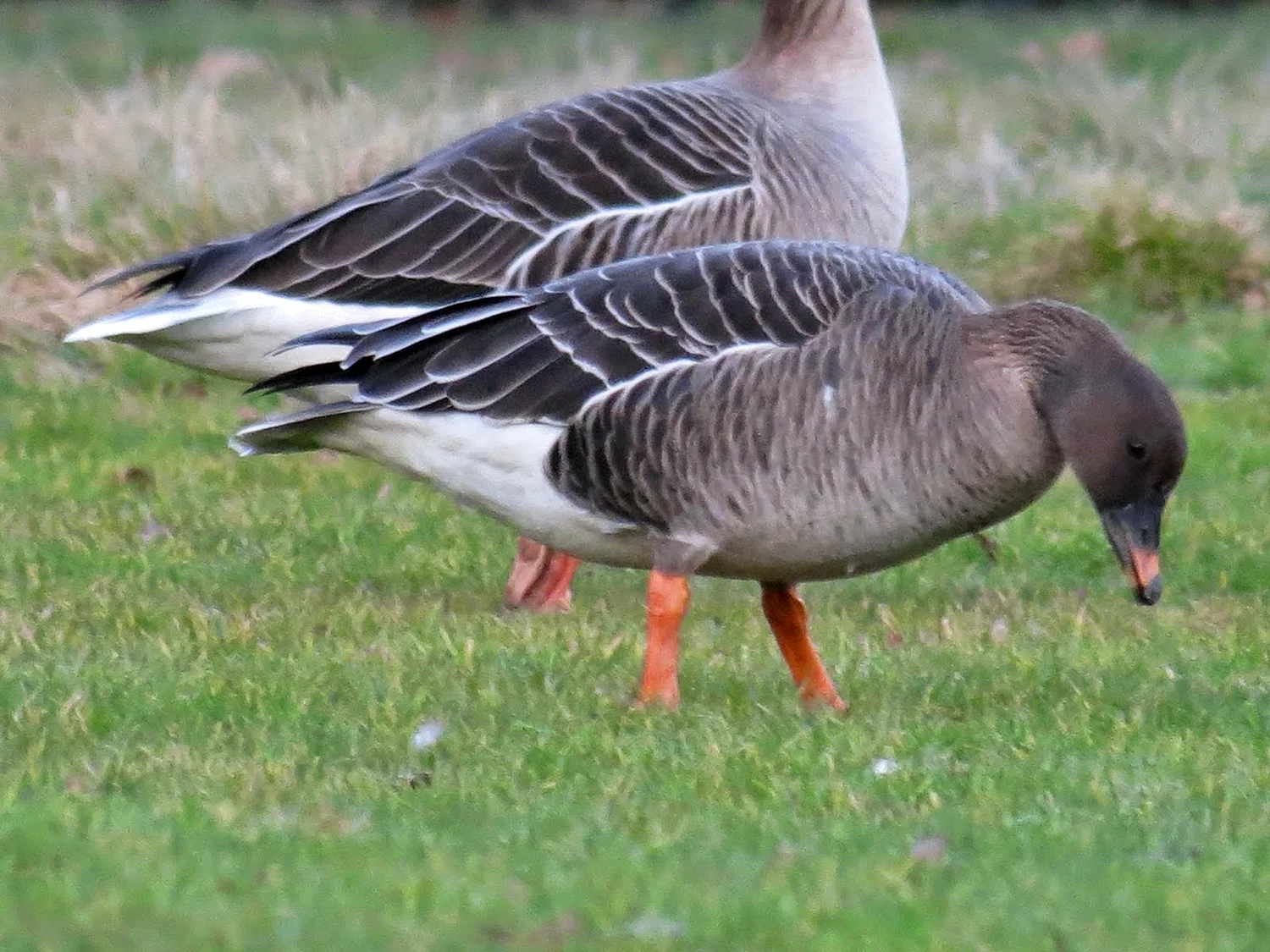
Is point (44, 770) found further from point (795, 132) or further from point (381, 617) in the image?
point (795, 132)

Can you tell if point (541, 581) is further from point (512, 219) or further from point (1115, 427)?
point (1115, 427)

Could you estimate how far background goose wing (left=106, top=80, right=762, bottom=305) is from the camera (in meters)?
7.37

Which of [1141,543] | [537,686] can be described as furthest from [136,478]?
[1141,543]

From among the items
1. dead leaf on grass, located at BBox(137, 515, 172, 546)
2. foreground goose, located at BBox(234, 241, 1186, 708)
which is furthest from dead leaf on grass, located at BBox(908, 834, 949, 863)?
dead leaf on grass, located at BBox(137, 515, 172, 546)

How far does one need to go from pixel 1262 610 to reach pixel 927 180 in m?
7.48

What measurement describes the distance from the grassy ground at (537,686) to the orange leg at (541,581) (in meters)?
0.18

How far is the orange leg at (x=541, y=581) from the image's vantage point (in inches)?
291

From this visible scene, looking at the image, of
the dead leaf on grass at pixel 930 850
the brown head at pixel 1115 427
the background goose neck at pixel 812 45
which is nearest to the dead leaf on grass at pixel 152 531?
the background goose neck at pixel 812 45

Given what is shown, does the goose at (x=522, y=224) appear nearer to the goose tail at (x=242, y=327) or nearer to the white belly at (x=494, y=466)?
the goose tail at (x=242, y=327)

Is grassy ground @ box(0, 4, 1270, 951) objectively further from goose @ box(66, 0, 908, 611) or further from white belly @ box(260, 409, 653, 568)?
goose @ box(66, 0, 908, 611)

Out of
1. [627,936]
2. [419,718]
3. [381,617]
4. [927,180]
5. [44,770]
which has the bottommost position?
[927,180]

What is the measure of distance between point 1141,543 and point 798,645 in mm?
1045

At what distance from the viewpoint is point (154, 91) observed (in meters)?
16.8

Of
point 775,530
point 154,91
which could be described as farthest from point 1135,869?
point 154,91
